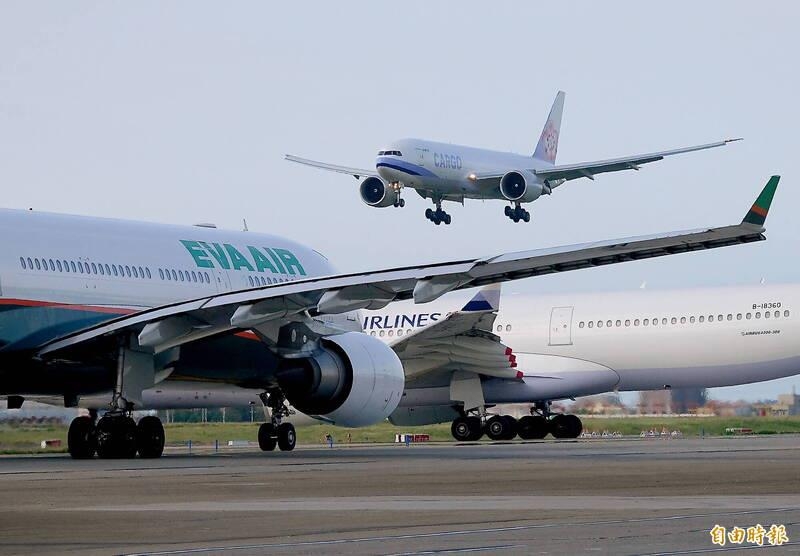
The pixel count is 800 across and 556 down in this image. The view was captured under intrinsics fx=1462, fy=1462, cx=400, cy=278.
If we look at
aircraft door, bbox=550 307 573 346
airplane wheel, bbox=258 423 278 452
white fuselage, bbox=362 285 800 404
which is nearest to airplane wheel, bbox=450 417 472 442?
white fuselage, bbox=362 285 800 404

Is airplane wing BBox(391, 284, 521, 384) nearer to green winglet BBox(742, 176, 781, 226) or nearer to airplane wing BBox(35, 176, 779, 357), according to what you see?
airplane wing BBox(35, 176, 779, 357)

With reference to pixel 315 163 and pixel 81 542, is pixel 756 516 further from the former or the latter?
pixel 315 163

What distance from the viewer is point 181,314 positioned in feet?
61.2

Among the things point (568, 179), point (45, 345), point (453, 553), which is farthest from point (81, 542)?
point (568, 179)

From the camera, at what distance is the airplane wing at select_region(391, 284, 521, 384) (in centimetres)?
3175

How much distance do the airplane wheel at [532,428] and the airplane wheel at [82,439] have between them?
16.6m

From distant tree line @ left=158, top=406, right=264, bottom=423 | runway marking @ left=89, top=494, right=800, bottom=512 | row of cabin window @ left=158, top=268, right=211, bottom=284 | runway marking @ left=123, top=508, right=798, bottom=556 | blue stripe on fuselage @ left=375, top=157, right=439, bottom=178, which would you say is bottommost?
runway marking @ left=123, top=508, right=798, bottom=556

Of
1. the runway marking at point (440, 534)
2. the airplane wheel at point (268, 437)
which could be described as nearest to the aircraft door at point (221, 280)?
the airplane wheel at point (268, 437)

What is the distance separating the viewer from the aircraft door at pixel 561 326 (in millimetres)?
36375

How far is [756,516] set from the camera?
33.4 feet

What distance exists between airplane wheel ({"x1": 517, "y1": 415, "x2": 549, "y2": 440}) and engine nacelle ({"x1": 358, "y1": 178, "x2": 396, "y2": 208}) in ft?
55.6

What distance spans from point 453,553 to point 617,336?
2785 centimetres

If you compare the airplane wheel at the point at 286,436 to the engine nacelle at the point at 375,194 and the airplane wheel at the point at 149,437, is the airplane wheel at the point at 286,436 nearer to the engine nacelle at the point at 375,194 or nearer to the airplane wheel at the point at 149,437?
the airplane wheel at the point at 149,437

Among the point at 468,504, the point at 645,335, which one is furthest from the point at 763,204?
the point at 645,335
